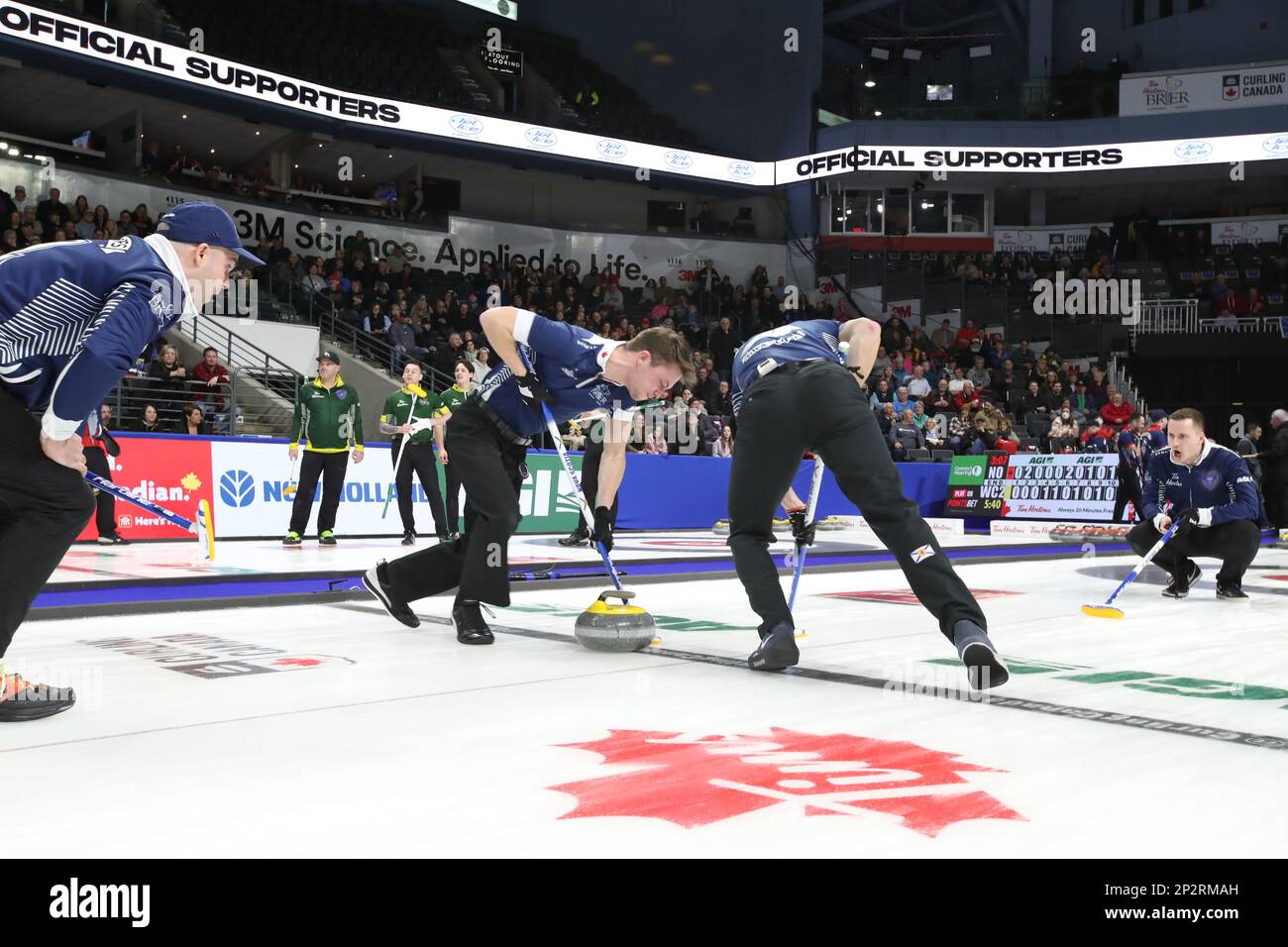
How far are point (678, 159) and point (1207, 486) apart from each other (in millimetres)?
23136

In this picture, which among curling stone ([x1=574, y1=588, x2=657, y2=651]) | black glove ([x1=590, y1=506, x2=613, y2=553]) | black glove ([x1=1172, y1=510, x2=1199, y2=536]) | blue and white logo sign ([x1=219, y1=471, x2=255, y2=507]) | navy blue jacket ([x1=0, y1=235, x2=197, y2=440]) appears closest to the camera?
navy blue jacket ([x1=0, y1=235, x2=197, y2=440])

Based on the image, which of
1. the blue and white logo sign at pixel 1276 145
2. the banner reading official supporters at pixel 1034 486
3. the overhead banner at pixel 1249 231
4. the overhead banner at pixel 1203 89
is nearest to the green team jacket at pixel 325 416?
the banner reading official supporters at pixel 1034 486

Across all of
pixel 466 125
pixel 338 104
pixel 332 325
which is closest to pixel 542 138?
pixel 466 125

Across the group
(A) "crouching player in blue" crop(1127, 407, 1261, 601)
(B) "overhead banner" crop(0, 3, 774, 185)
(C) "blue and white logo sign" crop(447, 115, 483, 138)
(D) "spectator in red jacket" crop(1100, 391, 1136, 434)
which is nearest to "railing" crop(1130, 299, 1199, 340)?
(D) "spectator in red jacket" crop(1100, 391, 1136, 434)

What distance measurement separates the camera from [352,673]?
150 inches

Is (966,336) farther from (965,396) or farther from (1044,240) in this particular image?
(1044,240)

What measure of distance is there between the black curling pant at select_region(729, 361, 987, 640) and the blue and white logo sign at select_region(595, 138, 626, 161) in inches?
967

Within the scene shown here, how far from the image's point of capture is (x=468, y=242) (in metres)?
27.7

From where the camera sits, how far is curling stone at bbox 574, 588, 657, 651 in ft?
14.3

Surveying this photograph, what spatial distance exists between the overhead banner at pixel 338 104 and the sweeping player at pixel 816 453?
18341 mm

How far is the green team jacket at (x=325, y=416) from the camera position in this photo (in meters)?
10.4

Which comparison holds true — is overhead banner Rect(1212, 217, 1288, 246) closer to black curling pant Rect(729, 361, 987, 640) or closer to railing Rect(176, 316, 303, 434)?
railing Rect(176, 316, 303, 434)

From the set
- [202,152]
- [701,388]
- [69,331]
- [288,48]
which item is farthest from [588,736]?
[202,152]
